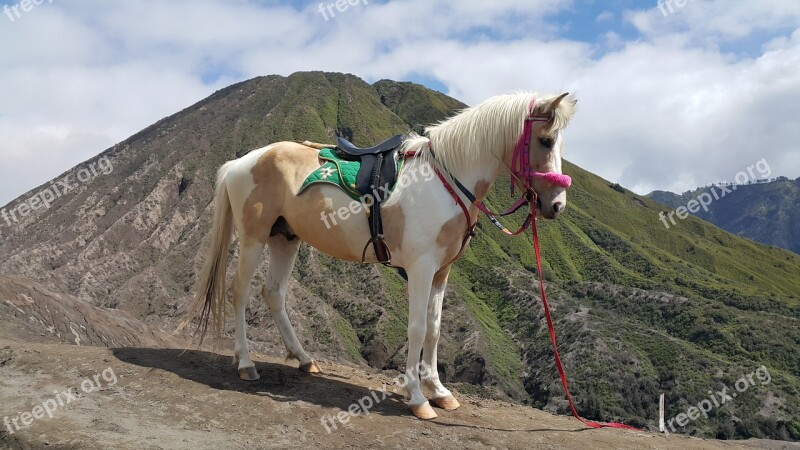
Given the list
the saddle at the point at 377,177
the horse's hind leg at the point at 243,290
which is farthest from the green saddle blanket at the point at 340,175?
the horse's hind leg at the point at 243,290

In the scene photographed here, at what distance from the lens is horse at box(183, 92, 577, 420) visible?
5.42 m

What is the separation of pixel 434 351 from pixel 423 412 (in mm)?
737

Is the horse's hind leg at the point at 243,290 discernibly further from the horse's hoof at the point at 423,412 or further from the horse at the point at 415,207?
the horse's hoof at the point at 423,412

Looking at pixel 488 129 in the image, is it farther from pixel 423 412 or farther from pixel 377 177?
pixel 423 412

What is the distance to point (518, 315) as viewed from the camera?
54.6 m

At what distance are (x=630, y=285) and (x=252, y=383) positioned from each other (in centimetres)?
6442

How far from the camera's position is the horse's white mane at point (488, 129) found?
5473mm

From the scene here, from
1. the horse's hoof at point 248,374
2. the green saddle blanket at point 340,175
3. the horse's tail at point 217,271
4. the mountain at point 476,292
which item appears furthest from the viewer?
the mountain at point 476,292

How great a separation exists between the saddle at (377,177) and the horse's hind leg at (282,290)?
141 cm

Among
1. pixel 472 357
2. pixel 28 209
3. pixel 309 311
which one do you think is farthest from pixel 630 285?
pixel 28 209

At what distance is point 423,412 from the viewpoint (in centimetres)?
543

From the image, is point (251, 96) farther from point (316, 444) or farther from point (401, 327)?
point (316, 444)

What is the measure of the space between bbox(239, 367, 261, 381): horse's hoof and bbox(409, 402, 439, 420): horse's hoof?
73.6 inches

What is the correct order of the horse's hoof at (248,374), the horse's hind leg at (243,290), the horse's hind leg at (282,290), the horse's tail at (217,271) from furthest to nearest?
the horse's hind leg at (282,290)
the horse's tail at (217,271)
the horse's hind leg at (243,290)
the horse's hoof at (248,374)
